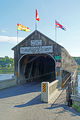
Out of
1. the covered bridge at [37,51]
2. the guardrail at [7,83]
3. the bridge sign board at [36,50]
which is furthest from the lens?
the bridge sign board at [36,50]

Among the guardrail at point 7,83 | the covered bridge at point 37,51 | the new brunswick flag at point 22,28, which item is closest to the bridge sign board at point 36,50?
the covered bridge at point 37,51

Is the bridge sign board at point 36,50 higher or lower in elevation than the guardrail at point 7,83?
higher

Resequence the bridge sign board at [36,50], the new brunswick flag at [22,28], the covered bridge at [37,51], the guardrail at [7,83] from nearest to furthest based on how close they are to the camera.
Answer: the guardrail at [7,83]
the covered bridge at [37,51]
the bridge sign board at [36,50]
the new brunswick flag at [22,28]

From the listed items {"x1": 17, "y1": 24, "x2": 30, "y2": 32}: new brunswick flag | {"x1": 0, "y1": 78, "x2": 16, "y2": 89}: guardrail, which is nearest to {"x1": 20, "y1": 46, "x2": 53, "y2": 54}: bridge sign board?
{"x1": 17, "y1": 24, "x2": 30, "y2": 32}: new brunswick flag

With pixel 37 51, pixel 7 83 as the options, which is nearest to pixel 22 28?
pixel 37 51

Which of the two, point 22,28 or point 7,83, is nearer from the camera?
point 7,83

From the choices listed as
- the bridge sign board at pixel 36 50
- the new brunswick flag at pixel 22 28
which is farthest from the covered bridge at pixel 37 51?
the new brunswick flag at pixel 22 28

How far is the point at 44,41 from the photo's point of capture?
1645 centimetres

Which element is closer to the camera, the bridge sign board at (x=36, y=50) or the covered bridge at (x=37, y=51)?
the covered bridge at (x=37, y=51)

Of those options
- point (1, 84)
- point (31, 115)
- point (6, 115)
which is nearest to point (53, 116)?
point (31, 115)

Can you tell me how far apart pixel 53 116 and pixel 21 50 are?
12.1 meters

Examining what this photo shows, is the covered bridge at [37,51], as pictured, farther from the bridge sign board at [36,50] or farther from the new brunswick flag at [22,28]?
the new brunswick flag at [22,28]

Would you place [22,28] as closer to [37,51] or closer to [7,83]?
[37,51]

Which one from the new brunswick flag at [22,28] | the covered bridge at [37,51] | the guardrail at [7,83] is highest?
the new brunswick flag at [22,28]
